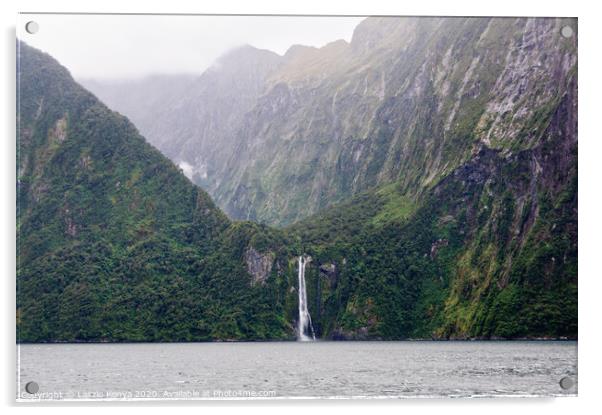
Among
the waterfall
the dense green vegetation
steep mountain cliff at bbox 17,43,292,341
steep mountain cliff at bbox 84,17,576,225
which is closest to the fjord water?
the dense green vegetation

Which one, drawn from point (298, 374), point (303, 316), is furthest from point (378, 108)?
point (298, 374)

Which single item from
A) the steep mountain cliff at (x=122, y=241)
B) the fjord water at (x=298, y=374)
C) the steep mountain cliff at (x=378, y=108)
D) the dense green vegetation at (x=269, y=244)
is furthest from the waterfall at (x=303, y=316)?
the fjord water at (x=298, y=374)

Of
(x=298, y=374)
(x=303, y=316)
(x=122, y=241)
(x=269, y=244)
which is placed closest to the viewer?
(x=298, y=374)

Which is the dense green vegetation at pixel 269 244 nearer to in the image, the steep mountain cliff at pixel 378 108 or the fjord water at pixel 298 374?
the steep mountain cliff at pixel 378 108

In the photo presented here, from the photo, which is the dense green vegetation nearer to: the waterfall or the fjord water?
the waterfall

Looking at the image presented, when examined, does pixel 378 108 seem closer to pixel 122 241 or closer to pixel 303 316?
pixel 303 316
